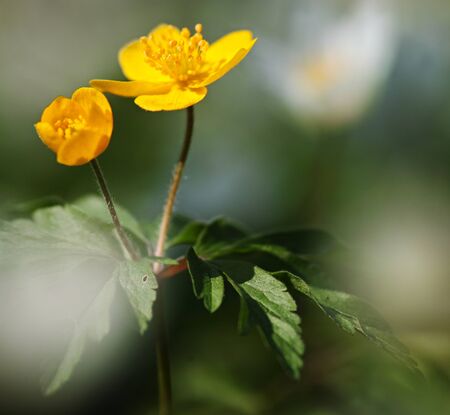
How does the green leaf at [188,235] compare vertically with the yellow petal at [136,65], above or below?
below

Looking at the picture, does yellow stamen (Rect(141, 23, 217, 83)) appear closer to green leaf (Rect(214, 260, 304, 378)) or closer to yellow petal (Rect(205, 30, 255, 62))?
yellow petal (Rect(205, 30, 255, 62))

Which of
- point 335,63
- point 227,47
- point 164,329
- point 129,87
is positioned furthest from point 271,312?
point 335,63

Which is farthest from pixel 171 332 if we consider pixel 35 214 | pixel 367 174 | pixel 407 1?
pixel 407 1

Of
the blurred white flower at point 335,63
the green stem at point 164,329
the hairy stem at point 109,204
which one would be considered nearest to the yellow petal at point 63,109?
the hairy stem at point 109,204

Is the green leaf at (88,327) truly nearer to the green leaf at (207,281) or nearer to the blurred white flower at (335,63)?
the green leaf at (207,281)

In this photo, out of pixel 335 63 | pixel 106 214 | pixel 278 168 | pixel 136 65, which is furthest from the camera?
pixel 335 63

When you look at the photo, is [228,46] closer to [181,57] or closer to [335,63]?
[181,57]

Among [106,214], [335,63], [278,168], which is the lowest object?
[278,168]
